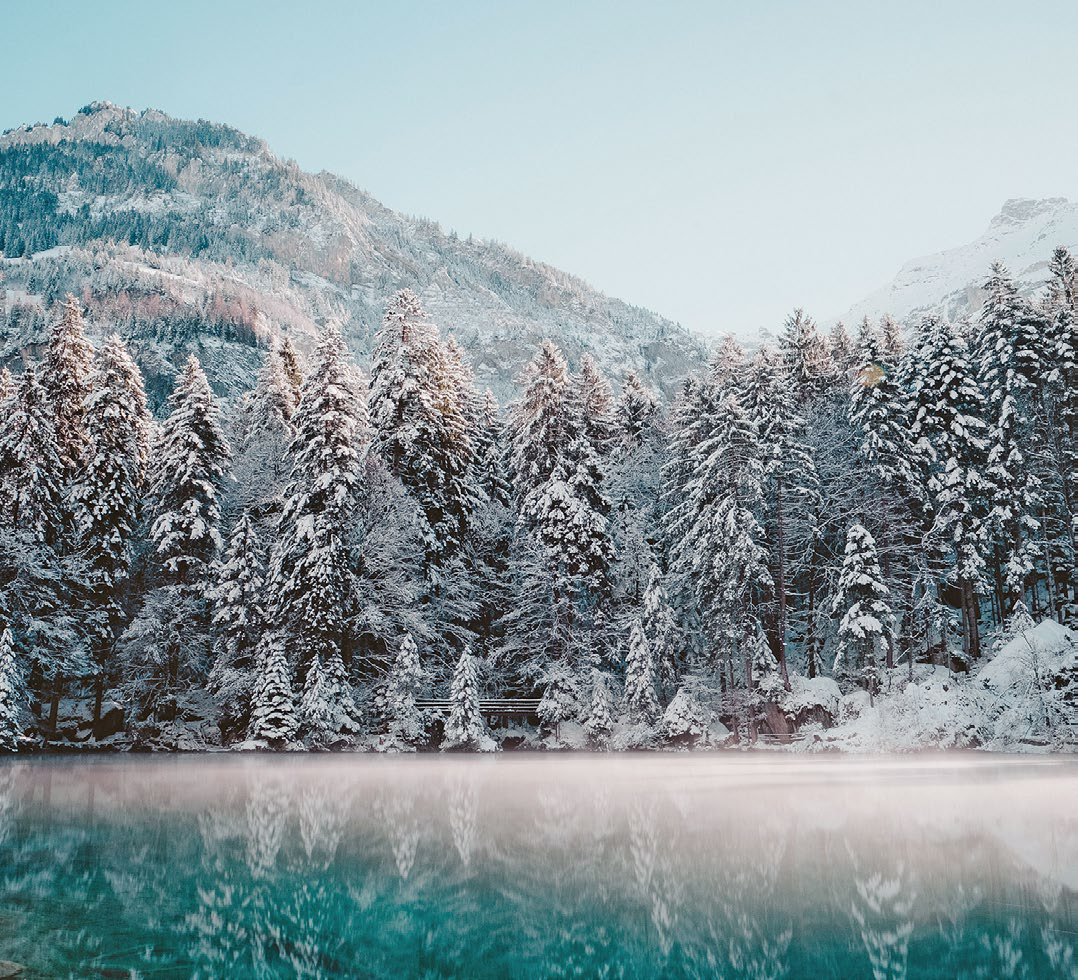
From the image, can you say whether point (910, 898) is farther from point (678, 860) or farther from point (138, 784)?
point (138, 784)

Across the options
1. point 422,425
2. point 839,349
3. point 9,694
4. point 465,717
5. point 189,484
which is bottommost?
point 465,717

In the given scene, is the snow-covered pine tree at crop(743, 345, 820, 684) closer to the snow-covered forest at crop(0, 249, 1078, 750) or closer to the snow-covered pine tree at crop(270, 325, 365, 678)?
the snow-covered forest at crop(0, 249, 1078, 750)

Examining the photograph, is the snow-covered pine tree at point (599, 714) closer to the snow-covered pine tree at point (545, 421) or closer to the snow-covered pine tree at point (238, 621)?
the snow-covered pine tree at point (545, 421)

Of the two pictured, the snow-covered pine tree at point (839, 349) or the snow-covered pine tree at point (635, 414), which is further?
the snow-covered pine tree at point (635, 414)

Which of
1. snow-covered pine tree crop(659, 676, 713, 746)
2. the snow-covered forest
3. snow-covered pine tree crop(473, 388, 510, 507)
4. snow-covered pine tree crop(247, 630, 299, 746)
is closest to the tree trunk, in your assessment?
the snow-covered forest

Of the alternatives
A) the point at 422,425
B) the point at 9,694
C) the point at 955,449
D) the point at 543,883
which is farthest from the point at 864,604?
the point at 9,694

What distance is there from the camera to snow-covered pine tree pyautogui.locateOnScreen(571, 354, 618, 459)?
48094 millimetres

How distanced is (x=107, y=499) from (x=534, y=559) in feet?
59.2

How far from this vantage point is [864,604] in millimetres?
34625

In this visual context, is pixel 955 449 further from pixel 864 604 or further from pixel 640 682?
pixel 640 682

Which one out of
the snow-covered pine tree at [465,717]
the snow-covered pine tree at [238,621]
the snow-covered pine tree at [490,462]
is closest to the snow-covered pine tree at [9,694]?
the snow-covered pine tree at [238,621]

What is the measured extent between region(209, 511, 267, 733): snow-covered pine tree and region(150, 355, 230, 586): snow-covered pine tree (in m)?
1.59

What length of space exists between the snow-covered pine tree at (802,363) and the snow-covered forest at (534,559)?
598cm

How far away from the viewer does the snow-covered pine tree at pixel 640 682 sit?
3441 cm
